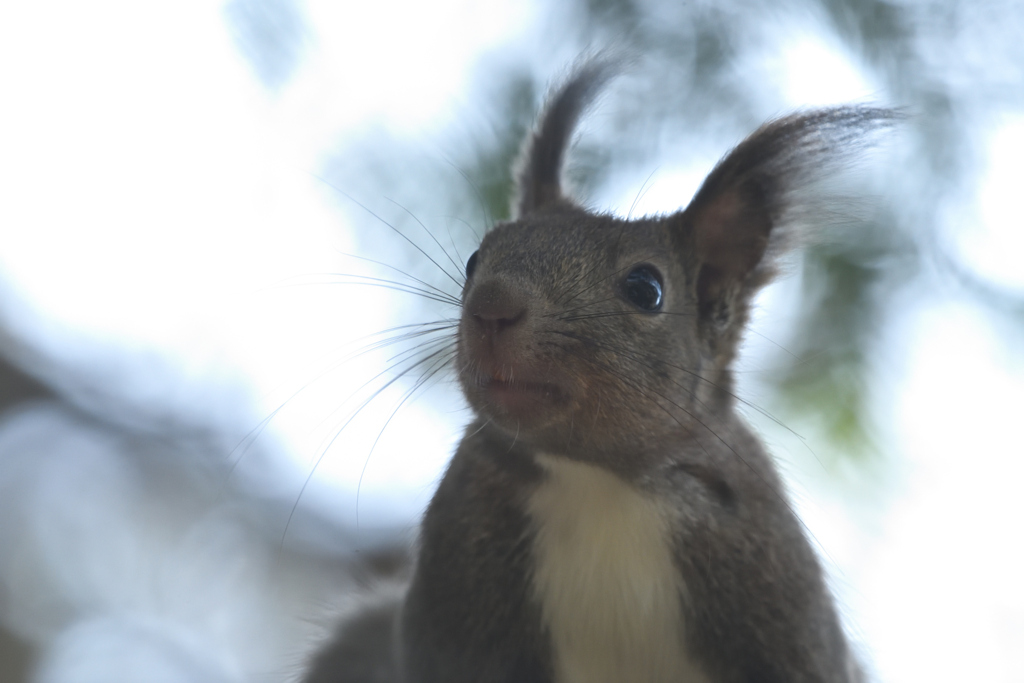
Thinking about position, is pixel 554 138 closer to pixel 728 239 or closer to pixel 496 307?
pixel 728 239

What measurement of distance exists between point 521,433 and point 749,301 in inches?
24.7

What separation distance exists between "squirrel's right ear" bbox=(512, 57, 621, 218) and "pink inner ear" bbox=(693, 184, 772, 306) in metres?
0.37

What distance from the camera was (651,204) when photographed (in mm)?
1816

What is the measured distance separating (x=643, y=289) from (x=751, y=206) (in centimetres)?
31

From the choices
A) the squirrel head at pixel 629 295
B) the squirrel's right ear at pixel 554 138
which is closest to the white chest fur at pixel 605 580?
the squirrel head at pixel 629 295

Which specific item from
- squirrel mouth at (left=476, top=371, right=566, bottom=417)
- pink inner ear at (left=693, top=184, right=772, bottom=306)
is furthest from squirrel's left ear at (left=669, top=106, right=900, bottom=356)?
squirrel mouth at (left=476, top=371, right=566, bottom=417)

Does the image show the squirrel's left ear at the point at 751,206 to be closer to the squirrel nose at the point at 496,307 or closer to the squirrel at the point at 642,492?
the squirrel at the point at 642,492

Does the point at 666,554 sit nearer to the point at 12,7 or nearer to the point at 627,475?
the point at 627,475

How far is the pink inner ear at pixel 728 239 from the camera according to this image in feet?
5.57

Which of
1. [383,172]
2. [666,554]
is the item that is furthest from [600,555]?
[383,172]

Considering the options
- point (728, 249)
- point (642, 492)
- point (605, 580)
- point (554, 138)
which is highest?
point (554, 138)

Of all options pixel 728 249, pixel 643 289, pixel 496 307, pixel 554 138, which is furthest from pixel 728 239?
pixel 496 307

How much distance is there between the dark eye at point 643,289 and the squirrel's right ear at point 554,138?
0.39 meters

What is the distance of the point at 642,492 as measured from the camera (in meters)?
1.61
